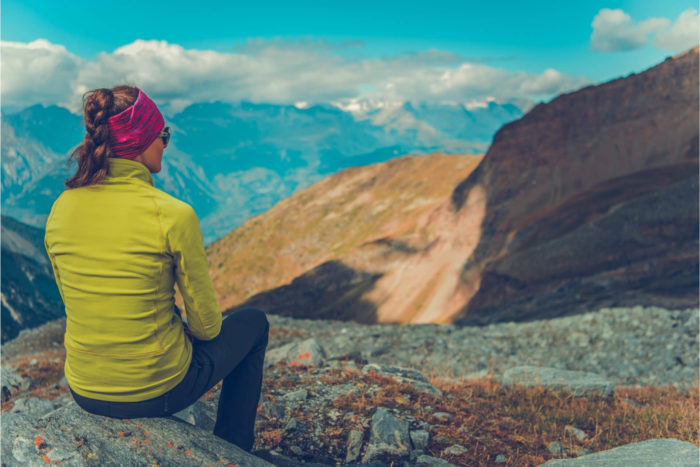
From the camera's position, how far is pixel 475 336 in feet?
63.4

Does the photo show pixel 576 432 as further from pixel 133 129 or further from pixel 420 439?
pixel 133 129

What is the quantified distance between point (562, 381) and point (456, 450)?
4.02 metres

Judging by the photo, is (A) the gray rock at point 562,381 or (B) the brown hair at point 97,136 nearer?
(B) the brown hair at point 97,136

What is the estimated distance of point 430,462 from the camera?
4.92m

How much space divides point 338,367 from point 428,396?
1.87m

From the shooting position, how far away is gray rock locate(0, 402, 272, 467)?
3.41 m

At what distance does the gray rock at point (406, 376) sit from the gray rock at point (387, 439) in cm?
177

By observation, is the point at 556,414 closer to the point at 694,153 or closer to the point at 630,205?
the point at 630,205

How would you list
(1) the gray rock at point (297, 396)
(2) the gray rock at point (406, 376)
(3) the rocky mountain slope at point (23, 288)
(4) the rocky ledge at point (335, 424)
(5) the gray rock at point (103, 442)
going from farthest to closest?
(3) the rocky mountain slope at point (23, 288), (2) the gray rock at point (406, 376), (1) the gray rock at point (297, 396), (4) the rocky ledge at point (335, 424), (5) the gray rock at point (103, 442)

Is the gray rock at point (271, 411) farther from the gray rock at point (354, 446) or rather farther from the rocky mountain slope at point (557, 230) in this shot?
the rocky mountain slope at point (557, 230)

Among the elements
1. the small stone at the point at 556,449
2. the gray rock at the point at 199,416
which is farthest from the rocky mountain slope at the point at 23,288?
the small stone at the point at 556,449

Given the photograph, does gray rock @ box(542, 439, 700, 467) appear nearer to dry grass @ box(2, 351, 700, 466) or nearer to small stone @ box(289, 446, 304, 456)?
dry grass @ box(2, 351, 700, 466)

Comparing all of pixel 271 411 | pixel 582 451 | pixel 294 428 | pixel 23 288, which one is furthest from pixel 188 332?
pixel 23 288

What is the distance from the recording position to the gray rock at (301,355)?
902 cm
